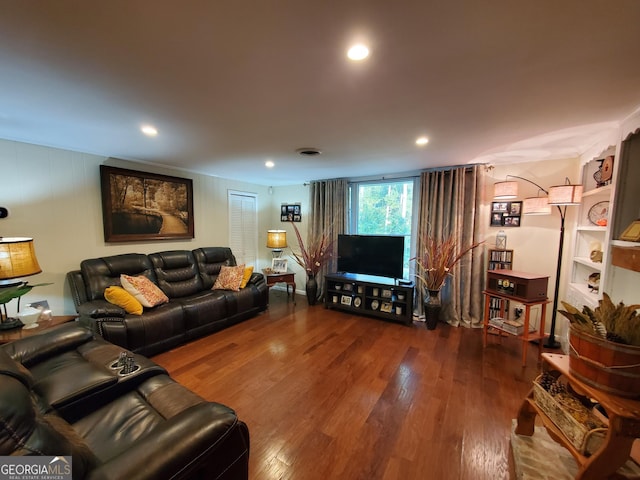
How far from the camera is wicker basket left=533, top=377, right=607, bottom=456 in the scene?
1.07m

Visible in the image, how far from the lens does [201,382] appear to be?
7.41ft

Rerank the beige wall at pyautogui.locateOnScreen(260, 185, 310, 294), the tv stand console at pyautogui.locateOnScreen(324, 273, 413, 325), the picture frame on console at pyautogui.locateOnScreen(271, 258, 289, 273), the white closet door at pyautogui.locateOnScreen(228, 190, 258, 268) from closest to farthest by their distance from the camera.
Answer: the tv stand console at pyautogui.locateOnScreen(324, 273, 413, 325)
the picture frame on console at pyautogui.locateOnScreen(271, 258, 289, 273)
the white closet door at pyautogui.locateOnScreen(228, 190, 258, 268)
the beige wall at pyautogui.locateOnScreen(260, 185, 310, 294)

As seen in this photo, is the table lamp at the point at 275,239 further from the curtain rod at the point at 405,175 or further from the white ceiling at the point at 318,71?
the white ceiling at the point at 318,71

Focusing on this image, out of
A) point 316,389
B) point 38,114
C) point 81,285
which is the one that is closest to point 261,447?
point 316,389

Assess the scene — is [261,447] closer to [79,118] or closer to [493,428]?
[493,428]

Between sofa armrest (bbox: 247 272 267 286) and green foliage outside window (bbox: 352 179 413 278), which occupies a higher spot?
green foliage outside window (bbox: 352 179 413 278)

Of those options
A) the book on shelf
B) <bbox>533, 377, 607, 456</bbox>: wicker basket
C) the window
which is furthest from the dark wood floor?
the window

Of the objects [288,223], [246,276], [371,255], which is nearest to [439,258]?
[371,255]

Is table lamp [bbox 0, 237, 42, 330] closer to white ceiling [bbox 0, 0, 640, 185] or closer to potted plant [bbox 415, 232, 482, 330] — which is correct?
white ceiling [bbox 0, 0, 640, 185]

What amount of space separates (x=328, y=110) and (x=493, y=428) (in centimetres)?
258

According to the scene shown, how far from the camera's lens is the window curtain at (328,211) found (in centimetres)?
441

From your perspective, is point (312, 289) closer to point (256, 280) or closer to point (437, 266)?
point (256, 280)

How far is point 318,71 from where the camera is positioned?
1353 millimetres
